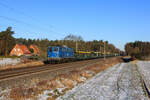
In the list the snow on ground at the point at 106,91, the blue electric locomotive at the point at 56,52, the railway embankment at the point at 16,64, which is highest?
the blue electric locomotive at the point at 56,52

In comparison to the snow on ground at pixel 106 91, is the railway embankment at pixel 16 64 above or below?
above

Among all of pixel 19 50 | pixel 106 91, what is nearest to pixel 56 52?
pixel 106 91

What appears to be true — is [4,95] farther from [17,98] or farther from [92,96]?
[92,96]

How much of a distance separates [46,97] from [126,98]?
12.2 feet

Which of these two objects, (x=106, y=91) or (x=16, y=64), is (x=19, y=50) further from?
(x=106, y=91)

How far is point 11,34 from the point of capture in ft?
170

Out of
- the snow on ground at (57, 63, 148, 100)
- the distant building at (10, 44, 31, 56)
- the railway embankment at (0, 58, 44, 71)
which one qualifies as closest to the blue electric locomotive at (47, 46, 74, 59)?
the railway embankment at (0, 58, 44, 71)

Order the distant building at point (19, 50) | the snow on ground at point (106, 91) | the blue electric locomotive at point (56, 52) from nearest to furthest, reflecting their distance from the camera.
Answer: the snow on ground at point (106, 91) → the blue electric locomotive at point (56, 52) → the distant building at point (19, 50)

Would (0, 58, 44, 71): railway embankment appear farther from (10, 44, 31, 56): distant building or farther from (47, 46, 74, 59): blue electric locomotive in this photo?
(10, 44, 31, 56): distant building

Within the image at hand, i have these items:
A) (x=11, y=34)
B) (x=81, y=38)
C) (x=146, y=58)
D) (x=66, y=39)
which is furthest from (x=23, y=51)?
(x=146, y=58)

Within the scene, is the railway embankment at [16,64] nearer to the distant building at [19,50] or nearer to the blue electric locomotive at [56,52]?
the blue electric locomotive at [56,52]

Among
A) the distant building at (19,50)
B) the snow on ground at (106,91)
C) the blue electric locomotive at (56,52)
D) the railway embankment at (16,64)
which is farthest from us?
the distant building at (19,50)

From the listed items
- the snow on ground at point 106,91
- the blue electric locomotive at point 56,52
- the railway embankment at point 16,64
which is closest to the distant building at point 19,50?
the blue electric locomotive at point 56,52

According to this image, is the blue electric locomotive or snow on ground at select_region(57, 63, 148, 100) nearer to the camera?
snow on ground at select_region(57, 63, 148, 100)
